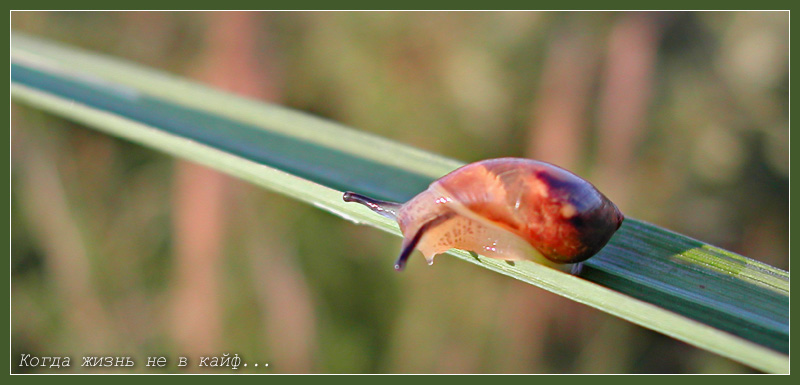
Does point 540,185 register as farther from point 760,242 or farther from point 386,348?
point 760,242

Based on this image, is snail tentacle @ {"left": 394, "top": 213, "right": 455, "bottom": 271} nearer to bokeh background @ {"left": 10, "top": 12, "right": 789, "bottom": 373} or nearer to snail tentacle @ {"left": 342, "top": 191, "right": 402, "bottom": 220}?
snail tentacle @ {"left": 342, "top": 191, "right": 402, "bottom": 220}

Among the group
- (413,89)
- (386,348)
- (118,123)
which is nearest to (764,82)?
(413,89)

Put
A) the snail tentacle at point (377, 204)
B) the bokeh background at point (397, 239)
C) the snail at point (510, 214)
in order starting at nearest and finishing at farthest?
the snail at point (510, 214), the snail tentacle at point (377, 204), the bokeh background at point (397, 239)

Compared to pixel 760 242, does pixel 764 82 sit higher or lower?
higher

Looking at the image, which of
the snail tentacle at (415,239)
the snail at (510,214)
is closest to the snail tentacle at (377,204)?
the snail at (510,214)

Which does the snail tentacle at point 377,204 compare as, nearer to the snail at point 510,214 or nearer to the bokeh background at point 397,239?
the snail at point 510,214
